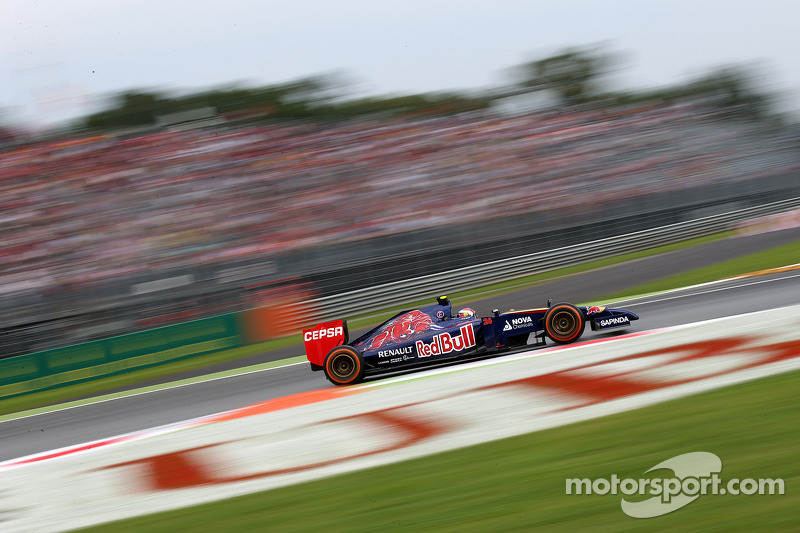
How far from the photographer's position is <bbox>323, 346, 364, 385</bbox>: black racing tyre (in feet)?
28.3

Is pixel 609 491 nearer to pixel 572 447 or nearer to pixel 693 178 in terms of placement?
pixel 572 447

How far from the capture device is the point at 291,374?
10.4 m

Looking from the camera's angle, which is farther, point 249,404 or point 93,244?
point 93,244

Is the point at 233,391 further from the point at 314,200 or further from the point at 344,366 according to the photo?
the point at 314,200

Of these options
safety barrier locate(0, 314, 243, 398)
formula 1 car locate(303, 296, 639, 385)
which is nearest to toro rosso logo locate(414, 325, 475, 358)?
formula 1 car locate(303, 296, 639, 385)

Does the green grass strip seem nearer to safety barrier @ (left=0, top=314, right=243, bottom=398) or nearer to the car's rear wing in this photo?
the car's rear wing

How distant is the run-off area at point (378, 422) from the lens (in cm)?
553

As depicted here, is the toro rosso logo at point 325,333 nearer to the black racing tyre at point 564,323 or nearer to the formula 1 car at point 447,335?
the formula 1 car at point 447,335

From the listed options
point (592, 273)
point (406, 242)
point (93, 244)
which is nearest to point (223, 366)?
point (406, 242)

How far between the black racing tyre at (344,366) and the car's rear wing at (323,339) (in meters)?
0.16

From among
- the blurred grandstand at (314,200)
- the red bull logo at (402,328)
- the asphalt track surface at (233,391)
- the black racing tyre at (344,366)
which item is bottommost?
the asphalt track surface at (233,391)

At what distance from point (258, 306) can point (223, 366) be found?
8.90 ft

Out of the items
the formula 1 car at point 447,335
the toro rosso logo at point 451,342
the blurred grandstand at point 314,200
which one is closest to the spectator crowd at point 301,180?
the blurred grandstand at point 314,200

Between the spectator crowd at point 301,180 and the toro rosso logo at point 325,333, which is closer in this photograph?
the toro rosso logo at point 325,333
